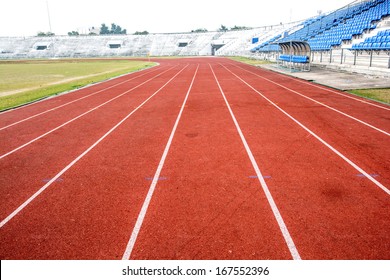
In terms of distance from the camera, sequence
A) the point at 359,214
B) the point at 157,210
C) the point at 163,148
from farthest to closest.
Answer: the point at 163,148, the point at 157,210, the point at 359,214

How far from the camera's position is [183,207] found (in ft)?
14.9

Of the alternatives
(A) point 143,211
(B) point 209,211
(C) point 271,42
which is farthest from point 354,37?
(A) point 143,211

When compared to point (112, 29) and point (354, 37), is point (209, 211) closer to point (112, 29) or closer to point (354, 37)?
point (354, 37)

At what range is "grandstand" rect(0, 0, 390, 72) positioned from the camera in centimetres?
2216

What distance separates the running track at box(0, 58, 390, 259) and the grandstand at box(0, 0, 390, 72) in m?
14.3

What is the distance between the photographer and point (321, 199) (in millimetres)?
4633

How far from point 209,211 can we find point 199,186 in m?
0.85

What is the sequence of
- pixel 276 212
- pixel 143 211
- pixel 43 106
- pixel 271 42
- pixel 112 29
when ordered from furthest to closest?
1. pixel 112 29
2. pixel 271 42
3. pixel 43 106
4. pixel 143 211
5. pixel 276 212

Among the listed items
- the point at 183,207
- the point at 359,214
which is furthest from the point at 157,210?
the point at 359,214

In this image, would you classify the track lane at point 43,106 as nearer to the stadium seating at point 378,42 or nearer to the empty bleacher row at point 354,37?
the empty bleacher row at point 354,37

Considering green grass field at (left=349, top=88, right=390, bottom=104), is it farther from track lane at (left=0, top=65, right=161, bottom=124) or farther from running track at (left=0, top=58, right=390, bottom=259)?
track lane at (left=0, top=65, right=161, bottom=124)

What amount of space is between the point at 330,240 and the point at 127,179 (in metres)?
3.55

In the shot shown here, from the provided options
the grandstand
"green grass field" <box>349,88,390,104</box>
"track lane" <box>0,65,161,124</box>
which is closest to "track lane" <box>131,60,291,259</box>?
"track lane" <box>0,65,161,124</box>
